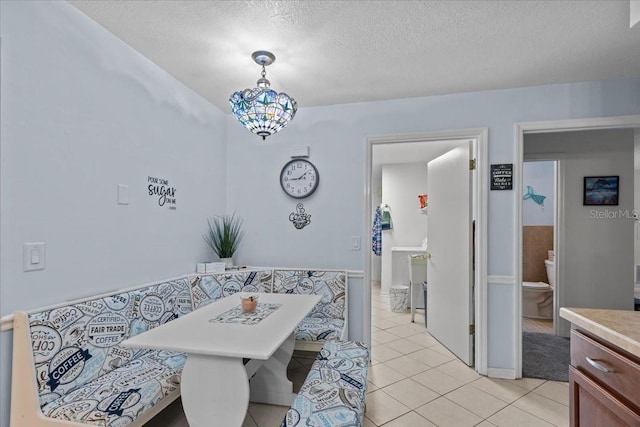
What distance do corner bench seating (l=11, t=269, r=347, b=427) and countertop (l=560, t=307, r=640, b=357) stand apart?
188 cm

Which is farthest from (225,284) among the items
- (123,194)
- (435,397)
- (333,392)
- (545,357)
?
(545,357)

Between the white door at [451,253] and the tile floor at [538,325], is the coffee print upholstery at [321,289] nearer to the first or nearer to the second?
the white door at [451,253]

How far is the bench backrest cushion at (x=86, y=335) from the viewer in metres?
1.48

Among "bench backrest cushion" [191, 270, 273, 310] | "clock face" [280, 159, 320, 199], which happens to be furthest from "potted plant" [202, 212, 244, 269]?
"clock face" [280, 159, 320, 199]

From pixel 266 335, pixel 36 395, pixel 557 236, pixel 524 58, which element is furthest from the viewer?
pixel 557 236

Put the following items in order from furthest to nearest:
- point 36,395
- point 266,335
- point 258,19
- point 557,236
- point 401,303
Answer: point 401,303, point 557,236, point 258,19, point 266,335, point 36,395

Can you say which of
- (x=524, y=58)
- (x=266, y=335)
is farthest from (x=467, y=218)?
(x=266, y=335)

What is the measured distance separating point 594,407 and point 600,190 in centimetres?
308

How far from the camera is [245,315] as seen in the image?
1.92 metres

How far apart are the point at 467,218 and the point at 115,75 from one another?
285 cm

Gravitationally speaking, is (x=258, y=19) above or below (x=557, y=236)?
above

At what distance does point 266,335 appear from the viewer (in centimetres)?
157

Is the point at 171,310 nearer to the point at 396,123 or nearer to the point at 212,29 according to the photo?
the point at 212,29

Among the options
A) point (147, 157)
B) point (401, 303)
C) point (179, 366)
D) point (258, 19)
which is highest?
point (258, 19)
